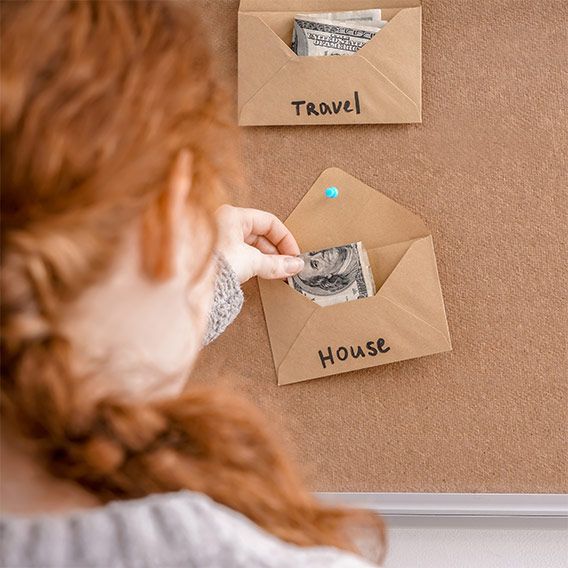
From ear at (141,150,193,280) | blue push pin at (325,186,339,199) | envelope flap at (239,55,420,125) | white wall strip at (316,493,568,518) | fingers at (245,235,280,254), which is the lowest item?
white wall strip at (316,493,568,518)

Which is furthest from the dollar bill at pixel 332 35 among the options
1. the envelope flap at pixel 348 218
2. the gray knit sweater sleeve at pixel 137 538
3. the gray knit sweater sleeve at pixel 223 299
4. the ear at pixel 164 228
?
the gray knit sweater sleeve at pixel 137 538

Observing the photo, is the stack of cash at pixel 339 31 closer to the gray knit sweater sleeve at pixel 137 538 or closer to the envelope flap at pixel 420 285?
the envelope flap at pixel 420 285

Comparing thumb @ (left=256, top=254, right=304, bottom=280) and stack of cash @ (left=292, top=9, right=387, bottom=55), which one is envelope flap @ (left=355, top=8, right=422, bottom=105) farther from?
thumb @ (left=256, top=254, right=304, bottom=280)

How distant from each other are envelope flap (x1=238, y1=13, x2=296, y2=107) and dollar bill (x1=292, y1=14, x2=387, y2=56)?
0.07ft

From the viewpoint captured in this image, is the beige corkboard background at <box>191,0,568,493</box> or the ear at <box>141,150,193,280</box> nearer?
the ear at <box>141,150,193,280</box>

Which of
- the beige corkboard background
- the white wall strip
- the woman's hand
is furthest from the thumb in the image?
the white wall strip

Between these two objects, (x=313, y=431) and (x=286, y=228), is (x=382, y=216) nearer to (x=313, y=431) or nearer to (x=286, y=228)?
(x=286, y=228)

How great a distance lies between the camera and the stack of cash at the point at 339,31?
2.09 feet

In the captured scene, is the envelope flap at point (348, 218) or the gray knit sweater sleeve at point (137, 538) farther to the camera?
the envelope flap at point (348, 218)

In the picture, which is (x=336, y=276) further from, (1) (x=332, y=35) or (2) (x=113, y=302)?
(2) (x=113, y=302)

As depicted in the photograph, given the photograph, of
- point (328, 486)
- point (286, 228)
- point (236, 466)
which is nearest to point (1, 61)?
point (236, 466)

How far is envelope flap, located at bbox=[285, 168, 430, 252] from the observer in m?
0.63

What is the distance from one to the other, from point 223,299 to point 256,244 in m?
0.07

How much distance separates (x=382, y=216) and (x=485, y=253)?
4.0 inches
